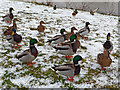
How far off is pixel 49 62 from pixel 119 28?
6.93 meters

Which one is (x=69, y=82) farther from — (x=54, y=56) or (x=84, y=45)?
(x=84, y=45)

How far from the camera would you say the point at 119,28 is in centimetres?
938

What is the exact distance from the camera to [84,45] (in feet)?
21.3

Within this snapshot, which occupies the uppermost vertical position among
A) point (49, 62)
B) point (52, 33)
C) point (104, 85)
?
point (52, 33)

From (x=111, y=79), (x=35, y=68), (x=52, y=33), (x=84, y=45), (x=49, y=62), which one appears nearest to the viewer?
(x=111, y=79)

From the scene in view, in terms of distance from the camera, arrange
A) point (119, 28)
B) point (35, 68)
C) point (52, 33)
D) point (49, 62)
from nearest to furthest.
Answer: point (35, 68) → point (49, 62) → point (52, 33) → point (119, 28)

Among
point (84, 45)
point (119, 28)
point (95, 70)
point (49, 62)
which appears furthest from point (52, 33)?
point (119, 28)

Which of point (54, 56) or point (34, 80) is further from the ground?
point (54, 56)

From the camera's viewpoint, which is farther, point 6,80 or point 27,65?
point 27,65

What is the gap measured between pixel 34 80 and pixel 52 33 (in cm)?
405

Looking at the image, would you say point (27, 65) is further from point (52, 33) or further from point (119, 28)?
point (119, 28)

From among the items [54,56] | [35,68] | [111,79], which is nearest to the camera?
[111,79]

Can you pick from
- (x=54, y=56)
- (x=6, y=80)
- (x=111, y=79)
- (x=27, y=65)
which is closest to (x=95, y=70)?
(x=111, y=79)

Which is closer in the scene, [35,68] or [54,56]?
[35,68]
